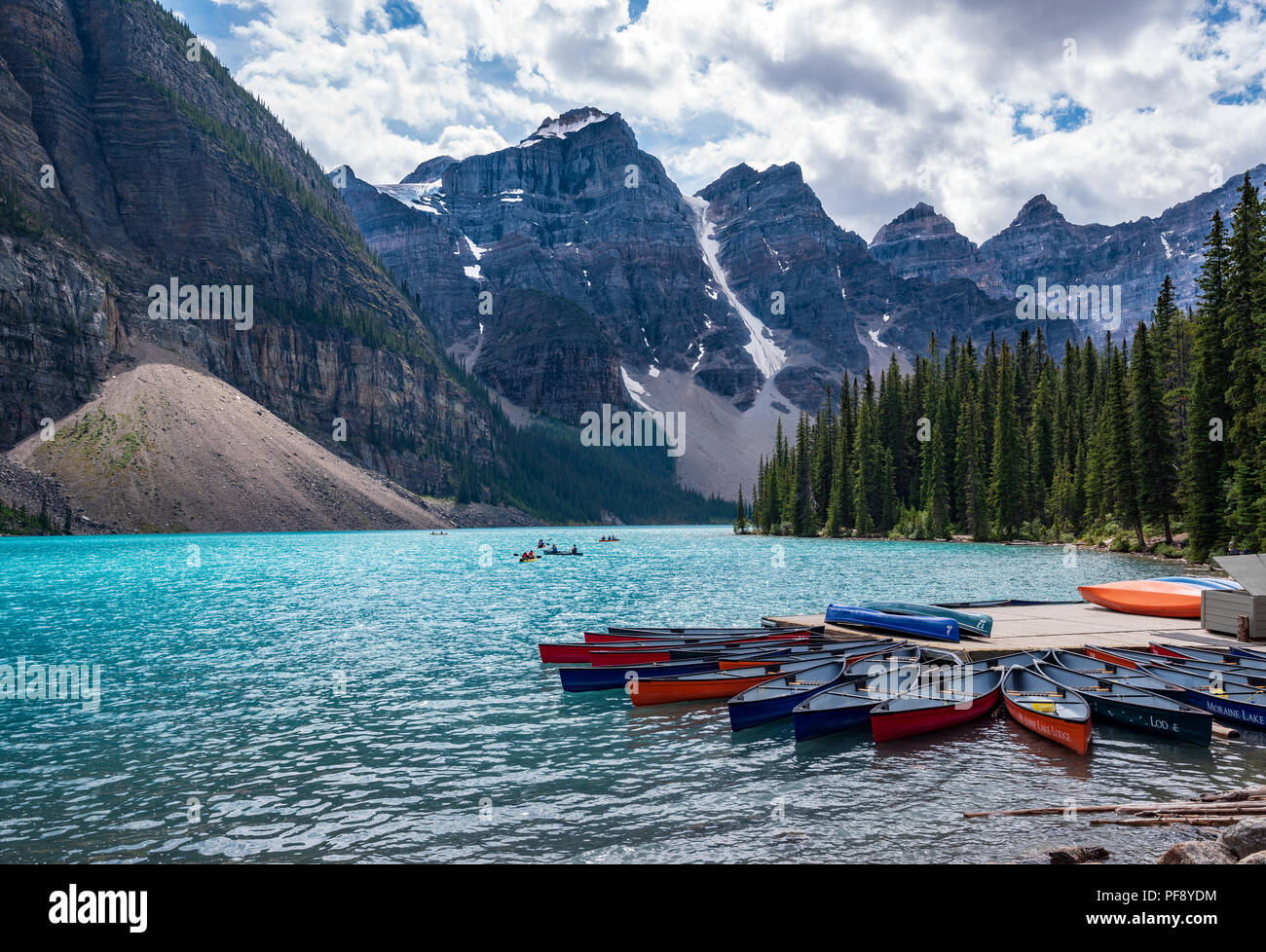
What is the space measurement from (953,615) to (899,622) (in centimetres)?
204

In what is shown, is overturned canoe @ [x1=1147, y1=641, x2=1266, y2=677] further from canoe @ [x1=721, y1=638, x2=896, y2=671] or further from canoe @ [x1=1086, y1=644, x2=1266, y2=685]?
canoe @ [x1=721, y1=638, x2=896, y2=671]

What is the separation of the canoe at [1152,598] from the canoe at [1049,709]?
620 inches

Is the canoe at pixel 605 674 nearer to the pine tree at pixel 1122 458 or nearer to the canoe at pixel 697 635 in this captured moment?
the canoe at pixel 697 635

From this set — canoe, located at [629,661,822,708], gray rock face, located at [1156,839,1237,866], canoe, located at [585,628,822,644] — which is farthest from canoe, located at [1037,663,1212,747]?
canoe, located at [585,628,822,644]

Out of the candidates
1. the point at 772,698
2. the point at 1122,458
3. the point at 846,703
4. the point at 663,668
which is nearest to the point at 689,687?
the point at 663,668

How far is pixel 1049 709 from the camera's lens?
64.7 ft

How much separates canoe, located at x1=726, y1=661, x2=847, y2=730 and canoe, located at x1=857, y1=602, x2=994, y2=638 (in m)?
8.72

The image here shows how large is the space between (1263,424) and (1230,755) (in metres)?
44.3

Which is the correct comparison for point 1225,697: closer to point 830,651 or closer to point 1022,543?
point 830,651

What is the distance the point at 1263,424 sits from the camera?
51.4 metres
